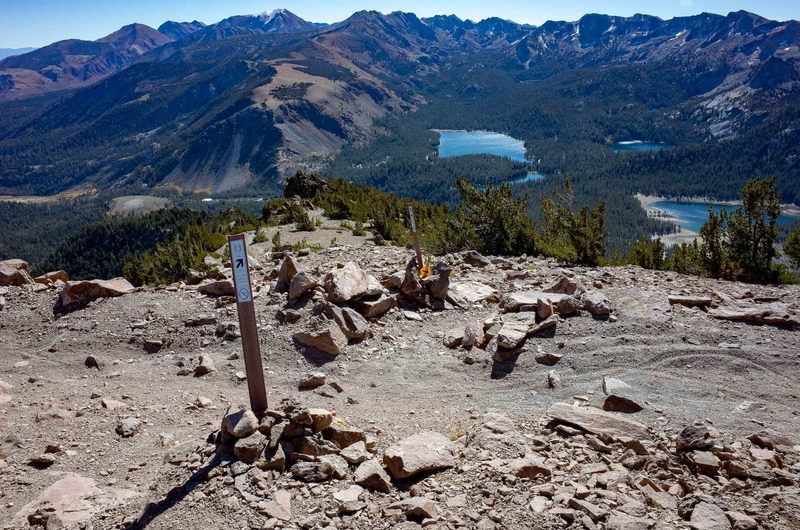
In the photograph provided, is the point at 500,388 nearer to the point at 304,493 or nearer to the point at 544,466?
the point at 544,466

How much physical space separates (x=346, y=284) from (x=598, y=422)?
5823 millimetres

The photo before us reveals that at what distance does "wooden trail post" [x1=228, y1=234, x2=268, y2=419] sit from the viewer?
18.4 ft

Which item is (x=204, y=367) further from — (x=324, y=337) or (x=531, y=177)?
(x=531, y=177)

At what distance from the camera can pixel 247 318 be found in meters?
5.71

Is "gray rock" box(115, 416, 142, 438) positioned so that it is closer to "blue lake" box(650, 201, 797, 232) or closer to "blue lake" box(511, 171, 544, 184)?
"blue lake" box(650, 201, 797, 232)

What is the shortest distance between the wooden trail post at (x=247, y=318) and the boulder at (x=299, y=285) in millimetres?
4586

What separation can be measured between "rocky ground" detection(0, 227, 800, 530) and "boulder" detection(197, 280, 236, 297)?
0.06m

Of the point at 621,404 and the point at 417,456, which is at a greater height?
the point at 417,456

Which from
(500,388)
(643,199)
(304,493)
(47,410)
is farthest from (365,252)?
(643,199)

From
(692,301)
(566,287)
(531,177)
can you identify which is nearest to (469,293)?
(566,287)

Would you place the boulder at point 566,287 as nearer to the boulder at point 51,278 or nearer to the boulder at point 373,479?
the boulder at point 373,479

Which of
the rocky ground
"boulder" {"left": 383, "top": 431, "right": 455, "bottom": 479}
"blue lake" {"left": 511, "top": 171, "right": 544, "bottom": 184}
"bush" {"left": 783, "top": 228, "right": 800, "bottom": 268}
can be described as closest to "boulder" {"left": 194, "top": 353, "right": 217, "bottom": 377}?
the rocky ground

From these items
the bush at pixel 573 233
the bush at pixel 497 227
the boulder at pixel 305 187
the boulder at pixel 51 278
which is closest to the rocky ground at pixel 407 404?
the boulder at pixel 51 278

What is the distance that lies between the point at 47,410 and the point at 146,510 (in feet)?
11.0
